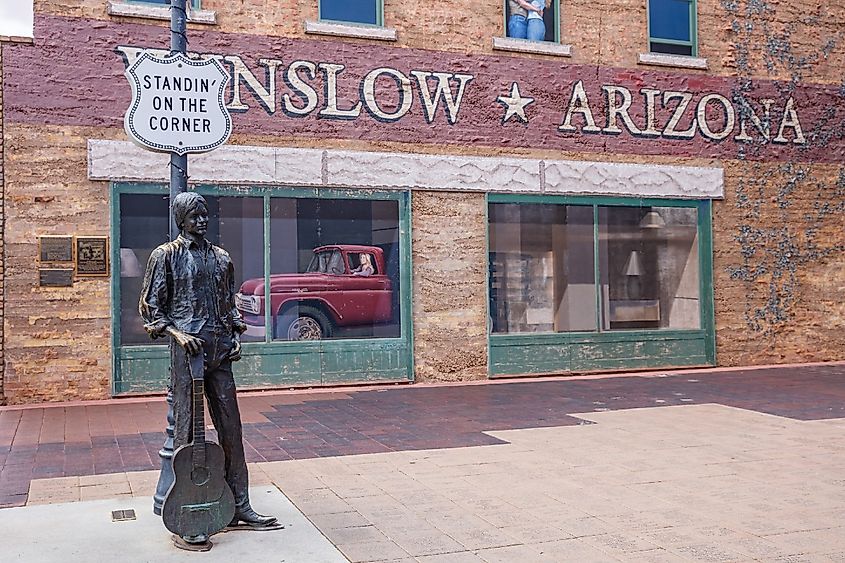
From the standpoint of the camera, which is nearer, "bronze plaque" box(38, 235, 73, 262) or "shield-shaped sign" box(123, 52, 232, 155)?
"shield-shaped sign" box(123, 52, 232, 155)

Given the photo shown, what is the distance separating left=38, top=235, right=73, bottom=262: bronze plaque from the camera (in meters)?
12.0

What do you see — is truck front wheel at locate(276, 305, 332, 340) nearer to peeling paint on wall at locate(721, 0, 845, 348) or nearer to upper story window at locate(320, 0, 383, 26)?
upper story window at locate(320, 0, 383, 26)

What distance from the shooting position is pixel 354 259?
44.5ft

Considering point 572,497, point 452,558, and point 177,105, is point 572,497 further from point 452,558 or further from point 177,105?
point 177,105

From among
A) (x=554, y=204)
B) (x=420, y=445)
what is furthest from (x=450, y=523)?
(x=554, y=204)

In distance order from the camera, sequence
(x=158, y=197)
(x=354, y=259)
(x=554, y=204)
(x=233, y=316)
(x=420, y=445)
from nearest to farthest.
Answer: (x=233, y=316), (x=420, y=445), (x=158, y=197), (x=354, y=259), (x=554, y=204)

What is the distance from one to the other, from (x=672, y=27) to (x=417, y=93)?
455 centimetres

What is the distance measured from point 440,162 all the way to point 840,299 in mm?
7512

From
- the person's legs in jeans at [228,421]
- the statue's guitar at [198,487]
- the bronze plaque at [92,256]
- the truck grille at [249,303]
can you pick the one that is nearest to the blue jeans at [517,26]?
the truck grille at [249,303]

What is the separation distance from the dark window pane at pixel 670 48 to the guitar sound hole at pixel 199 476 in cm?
1191

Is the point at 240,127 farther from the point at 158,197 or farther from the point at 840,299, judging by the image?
the point at 840,299

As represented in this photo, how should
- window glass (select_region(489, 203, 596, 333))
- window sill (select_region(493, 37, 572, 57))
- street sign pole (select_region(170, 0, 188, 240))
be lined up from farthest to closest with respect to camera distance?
window glass (select_region(489, 203, 596, 333)), window sill (select_region(493, 37, 572, 57)), street sign pole (select_region(170, 0, 188, 240))

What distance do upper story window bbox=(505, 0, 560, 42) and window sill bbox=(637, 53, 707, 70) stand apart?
4.92ft

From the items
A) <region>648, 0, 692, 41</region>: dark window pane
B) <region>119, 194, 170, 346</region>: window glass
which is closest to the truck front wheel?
<region>119, 194, 170, 346</region>: window glass
